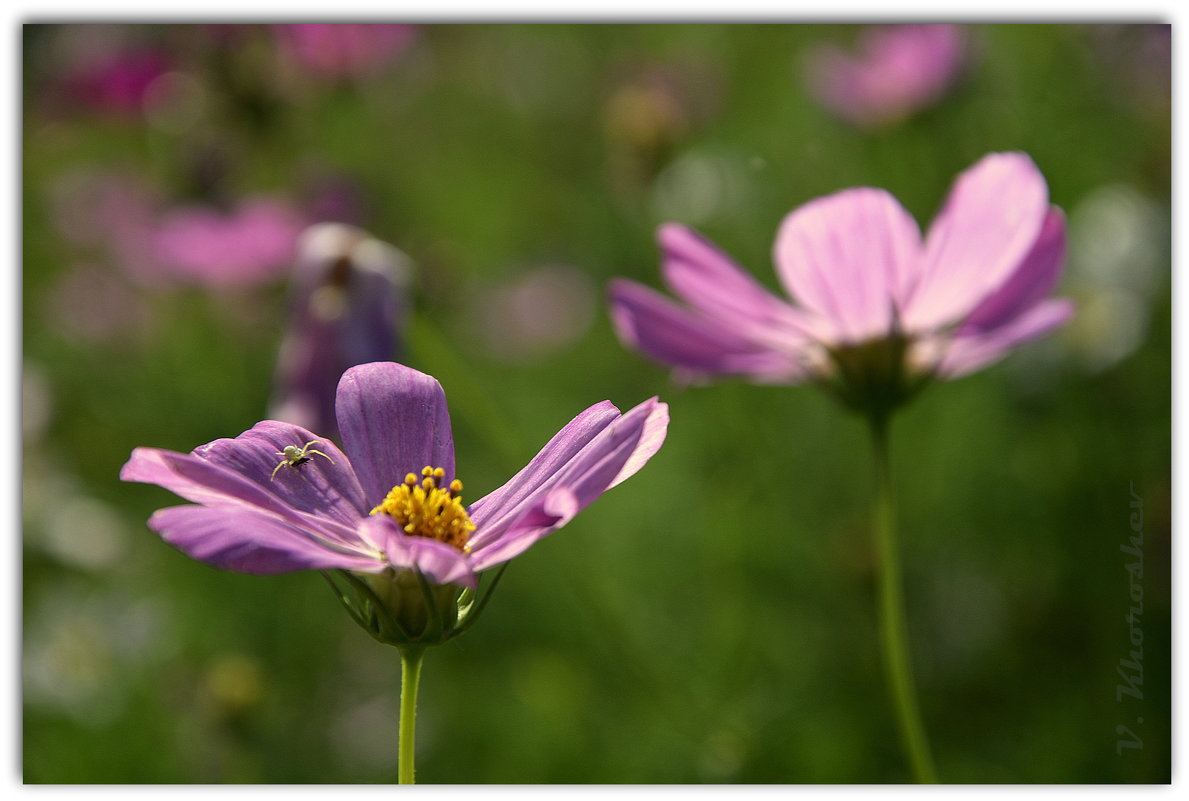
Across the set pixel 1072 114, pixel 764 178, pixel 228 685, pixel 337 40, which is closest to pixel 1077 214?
pixel 1072 114

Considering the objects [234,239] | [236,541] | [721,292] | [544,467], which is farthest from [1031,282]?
[234,239]

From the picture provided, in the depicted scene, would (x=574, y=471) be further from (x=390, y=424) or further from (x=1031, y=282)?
(x=1031, y=282)

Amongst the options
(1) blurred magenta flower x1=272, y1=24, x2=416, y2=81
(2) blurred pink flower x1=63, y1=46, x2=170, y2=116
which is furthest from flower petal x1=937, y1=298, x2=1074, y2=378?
(2) blurred pink flower x1=63, y1=46, x2=170, y2=116

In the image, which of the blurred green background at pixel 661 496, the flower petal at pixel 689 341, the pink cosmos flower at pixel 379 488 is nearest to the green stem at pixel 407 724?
the pink cosmos flower at pixel 379 488

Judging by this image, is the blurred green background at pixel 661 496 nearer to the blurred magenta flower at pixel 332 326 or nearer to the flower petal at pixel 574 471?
the blurred magenta flower at pixel 332 326

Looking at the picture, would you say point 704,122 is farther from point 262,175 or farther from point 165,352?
point 165,352
